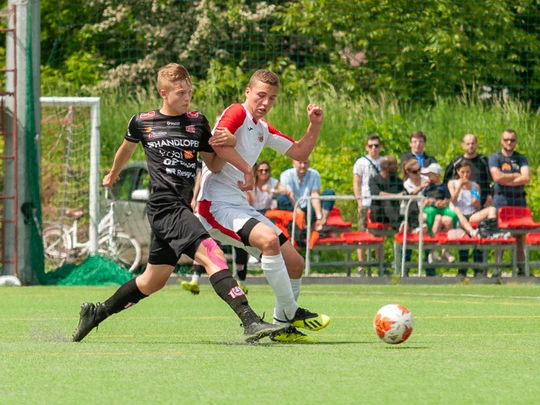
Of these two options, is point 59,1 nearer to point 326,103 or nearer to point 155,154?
point 326,103

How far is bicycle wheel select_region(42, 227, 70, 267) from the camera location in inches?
746

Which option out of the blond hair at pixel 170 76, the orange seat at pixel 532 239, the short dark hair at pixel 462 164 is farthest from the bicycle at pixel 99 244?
the blond hair at pixel 170 76

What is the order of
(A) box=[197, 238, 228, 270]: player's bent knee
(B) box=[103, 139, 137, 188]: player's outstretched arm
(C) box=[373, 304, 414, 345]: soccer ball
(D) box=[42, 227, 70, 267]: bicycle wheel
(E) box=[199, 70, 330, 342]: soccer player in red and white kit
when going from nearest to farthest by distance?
(C) box=[373, 304, 414, 345]: soccer ball, (A) box=[197, 238, 228, 270]: player's bent knee, (E) box=[199, 70, 330, 342]: soccer player in red and white kit, (B) box=[103, 139, 137, 188]: player's outstretched arm, (D) box=[42, 227, 70, 267]: bicycle wheel

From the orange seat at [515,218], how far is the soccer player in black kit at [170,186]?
947cm

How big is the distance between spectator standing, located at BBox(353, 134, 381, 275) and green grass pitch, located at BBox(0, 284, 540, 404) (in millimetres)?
6133

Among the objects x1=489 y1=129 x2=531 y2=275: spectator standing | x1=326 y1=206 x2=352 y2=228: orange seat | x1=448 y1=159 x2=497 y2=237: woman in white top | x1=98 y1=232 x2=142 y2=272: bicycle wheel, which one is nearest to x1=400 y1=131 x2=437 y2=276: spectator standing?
x1=448 y1=159 x2=497 y2=237: woman in white top

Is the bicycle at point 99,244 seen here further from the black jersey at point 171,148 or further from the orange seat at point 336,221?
the black jersey at point 171,148

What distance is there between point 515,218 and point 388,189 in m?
1.79

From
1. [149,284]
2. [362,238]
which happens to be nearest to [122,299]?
[149,284]

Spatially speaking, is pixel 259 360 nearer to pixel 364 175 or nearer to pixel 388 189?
pixel 388 189

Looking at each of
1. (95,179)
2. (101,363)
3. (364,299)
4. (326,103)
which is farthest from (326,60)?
(101,363)

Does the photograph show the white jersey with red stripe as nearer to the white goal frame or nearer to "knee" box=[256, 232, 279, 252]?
"knee" box=[256, 232, 279, 252]

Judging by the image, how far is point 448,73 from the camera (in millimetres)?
20469

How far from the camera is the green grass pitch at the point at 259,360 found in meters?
5.09
